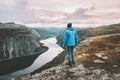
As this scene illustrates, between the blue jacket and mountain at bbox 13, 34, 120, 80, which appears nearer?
mountain at bbox 13, 34, 120, 80

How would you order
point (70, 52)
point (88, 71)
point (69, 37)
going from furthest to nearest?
point (70, 52) → point (69, 37) → point (88, 71)

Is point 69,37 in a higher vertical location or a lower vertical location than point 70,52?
higher

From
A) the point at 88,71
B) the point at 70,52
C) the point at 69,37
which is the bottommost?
the point at 88,71

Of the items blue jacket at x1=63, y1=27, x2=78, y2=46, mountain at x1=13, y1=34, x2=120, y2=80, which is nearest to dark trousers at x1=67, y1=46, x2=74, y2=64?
blue jacket at x1=63, y1=27, x2=78, y2=46

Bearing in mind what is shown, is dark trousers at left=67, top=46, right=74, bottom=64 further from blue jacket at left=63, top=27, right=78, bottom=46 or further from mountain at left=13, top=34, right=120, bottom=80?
mountain at left=13, top=34, right=120, bottom=80

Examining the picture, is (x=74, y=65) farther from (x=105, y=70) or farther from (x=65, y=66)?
(x=105, y=70)

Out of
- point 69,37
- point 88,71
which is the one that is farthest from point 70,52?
point 88,71

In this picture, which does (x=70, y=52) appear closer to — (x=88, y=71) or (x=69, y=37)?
(x=69, y=37)

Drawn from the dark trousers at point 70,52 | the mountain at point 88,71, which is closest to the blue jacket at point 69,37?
the dark trousers at point 70,52

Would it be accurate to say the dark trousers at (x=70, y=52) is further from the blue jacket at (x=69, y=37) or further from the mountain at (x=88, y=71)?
the mountain at (x=88, y=71)

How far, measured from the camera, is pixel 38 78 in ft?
93.6

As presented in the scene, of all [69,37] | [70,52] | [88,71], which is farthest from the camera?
[70,52]

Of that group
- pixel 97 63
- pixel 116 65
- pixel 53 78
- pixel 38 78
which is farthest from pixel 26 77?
pixel 116 65

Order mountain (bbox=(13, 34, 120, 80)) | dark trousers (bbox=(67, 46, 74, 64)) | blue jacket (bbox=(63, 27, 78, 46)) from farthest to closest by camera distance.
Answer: dark trousers (bbox=(67, 46, 74, 64)) → blue jacket (bbox=(63, 27, 78, 46)) → mountain (bbox=(13, 34, 120, 80))
